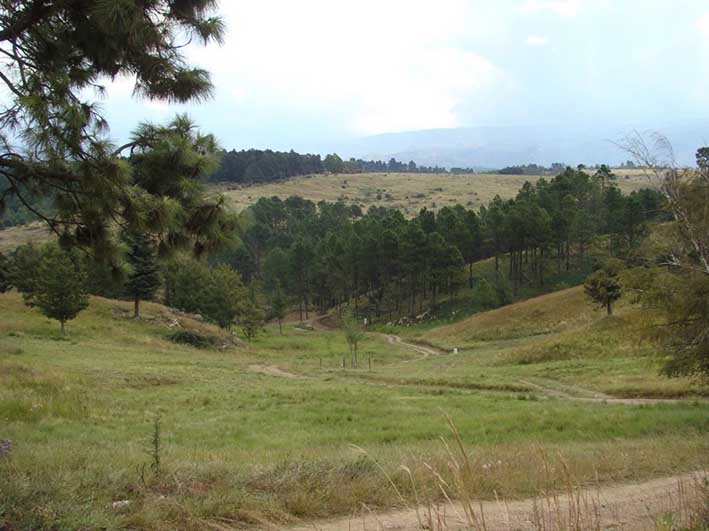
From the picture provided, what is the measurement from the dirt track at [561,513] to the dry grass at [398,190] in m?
141

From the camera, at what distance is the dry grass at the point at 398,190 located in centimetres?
16000

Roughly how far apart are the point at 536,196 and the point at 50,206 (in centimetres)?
8490

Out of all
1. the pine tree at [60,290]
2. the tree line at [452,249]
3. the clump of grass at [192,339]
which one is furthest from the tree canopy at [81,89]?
the tree line at [452,249]

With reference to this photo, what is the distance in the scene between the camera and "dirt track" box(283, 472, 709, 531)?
5.36 meters

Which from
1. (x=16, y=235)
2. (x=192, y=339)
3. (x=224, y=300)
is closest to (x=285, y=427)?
(x=192, y=339)

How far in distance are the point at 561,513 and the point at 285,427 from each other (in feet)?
36.9

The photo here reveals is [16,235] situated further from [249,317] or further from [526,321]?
[526,321]

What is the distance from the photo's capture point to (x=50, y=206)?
830 centimetres

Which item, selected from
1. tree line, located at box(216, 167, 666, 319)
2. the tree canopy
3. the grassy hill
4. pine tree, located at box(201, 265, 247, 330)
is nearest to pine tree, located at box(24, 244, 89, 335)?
the grassy hill

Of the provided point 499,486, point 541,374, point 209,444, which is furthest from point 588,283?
point 499,486

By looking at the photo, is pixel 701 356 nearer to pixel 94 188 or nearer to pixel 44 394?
pixel 94 188

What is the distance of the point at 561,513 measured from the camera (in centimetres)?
595

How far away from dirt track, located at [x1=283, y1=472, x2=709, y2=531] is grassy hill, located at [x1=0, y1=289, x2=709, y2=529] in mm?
281

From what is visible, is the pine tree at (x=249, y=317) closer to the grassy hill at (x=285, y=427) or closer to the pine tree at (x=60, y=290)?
the grassy hill at (x=285, y=427)
